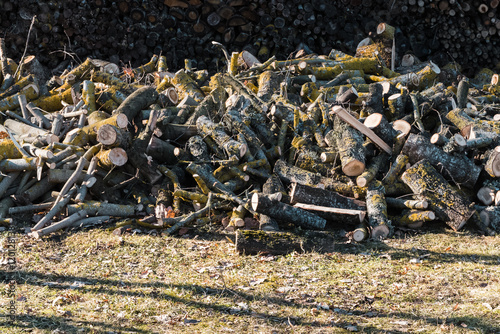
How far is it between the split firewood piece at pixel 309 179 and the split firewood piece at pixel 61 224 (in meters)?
2.78

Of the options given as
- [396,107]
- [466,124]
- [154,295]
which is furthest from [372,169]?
[154,295]

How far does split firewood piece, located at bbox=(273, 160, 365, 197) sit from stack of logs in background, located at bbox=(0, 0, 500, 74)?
19.2 feet

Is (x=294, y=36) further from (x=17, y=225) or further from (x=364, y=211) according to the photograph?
(x=17, y=225)

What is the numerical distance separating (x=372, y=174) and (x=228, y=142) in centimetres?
210

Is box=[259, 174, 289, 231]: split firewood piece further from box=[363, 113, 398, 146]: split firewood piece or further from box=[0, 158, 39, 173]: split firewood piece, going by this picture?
box=[0, 158, 39, 173]: split firewood piece

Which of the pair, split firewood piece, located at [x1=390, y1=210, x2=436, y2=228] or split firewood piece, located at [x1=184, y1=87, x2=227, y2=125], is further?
split firewood piece, located at [x1=184, y1=87, x2=227, y2=125]

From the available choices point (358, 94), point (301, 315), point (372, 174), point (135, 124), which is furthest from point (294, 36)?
point (301, 315)

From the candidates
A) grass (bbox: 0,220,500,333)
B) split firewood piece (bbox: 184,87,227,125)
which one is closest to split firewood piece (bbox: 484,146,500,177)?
grass (bbox: 0,220,500,333)

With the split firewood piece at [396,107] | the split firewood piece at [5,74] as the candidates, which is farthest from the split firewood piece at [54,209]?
the split firewood piece at [396,107]

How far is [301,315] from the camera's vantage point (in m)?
4.47

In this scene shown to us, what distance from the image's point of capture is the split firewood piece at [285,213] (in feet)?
20.6

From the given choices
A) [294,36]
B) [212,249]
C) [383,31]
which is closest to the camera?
[212,249]

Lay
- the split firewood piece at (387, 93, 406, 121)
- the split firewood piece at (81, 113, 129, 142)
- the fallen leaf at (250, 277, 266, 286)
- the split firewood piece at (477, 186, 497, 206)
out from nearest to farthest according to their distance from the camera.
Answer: the fallen leaf at (250, 277, 266, 286) < the split firewood piece at (477, 186, 497, 206) < the split firewood piece at (81, 113, 129, 142) < the split firewood piece at (387, 93, 406, 121)

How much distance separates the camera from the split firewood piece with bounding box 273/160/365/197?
687cm
